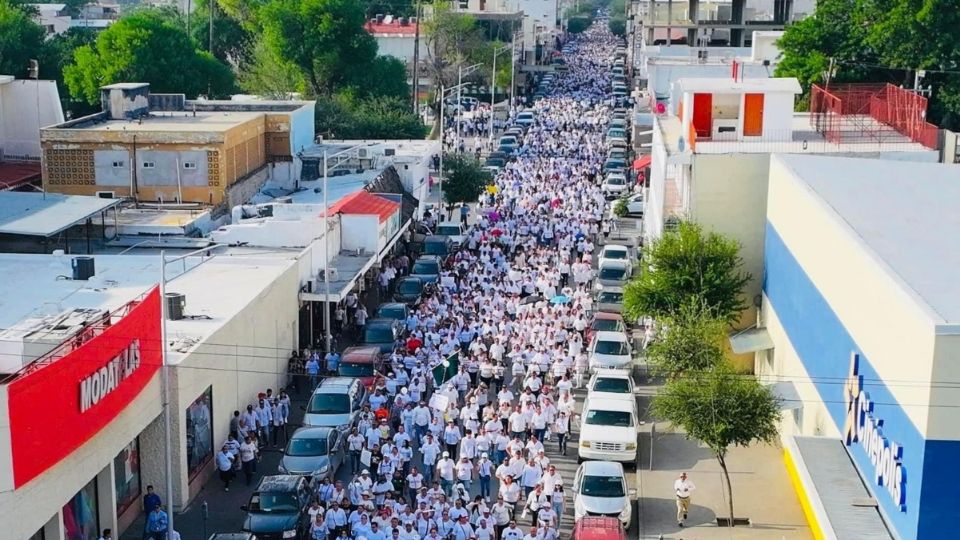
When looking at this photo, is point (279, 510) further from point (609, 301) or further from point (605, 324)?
point (609, 301)

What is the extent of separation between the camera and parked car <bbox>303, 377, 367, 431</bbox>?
25.3 metres

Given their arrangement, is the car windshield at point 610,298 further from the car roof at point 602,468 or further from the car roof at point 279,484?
the car roof at point 279,484

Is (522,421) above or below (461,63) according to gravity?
below

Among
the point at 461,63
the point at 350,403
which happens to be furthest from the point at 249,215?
the point at 461,63

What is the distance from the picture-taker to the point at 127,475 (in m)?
22.0

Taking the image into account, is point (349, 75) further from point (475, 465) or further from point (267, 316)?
point (475, 465)

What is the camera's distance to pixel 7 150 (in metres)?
46.4

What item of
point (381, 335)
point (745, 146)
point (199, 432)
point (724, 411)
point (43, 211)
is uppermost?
point (745, 146)

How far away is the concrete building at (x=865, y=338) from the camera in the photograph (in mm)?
17328

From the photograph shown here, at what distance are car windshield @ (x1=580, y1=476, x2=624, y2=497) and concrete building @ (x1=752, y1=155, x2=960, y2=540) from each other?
2.92 meters

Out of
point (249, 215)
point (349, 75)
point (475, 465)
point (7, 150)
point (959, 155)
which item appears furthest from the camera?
point (349, 75)

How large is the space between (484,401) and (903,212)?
29.5 feet

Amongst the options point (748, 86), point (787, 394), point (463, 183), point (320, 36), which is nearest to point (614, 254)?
point (748, 86)

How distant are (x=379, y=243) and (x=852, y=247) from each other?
16.8 m
